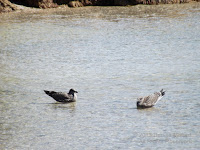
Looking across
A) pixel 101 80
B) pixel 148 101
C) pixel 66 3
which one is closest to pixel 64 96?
pixel 148 101

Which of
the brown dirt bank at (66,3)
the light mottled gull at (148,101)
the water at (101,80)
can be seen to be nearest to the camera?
the water at (101,80)

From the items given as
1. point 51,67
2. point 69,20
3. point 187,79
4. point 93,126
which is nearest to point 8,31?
point 69,20

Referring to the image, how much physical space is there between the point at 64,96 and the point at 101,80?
1921 millimetres

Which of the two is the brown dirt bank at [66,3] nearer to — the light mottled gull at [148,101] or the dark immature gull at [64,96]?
the dark immature gull at [64,96]

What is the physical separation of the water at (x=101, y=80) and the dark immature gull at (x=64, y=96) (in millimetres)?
156

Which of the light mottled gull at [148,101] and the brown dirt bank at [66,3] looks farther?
the brown dirt bank at [66,3]

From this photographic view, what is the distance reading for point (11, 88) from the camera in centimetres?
1173

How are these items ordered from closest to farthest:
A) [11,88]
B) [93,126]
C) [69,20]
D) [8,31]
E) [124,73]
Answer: [93,126] < [11,88] < [124,73] < [8,31] < [69,20]

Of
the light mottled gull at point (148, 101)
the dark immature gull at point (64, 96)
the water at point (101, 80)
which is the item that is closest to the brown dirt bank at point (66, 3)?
the water at point (101, 80)

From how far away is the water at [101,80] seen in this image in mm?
8242

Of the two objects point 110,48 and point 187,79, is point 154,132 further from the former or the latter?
point 110,48

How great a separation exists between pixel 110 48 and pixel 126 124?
7732 mm

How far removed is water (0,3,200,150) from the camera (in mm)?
8242

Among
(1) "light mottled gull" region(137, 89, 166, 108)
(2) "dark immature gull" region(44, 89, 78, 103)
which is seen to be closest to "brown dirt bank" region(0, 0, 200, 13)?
(2) "dark immature gull" region(44, 89, 78, 103)
